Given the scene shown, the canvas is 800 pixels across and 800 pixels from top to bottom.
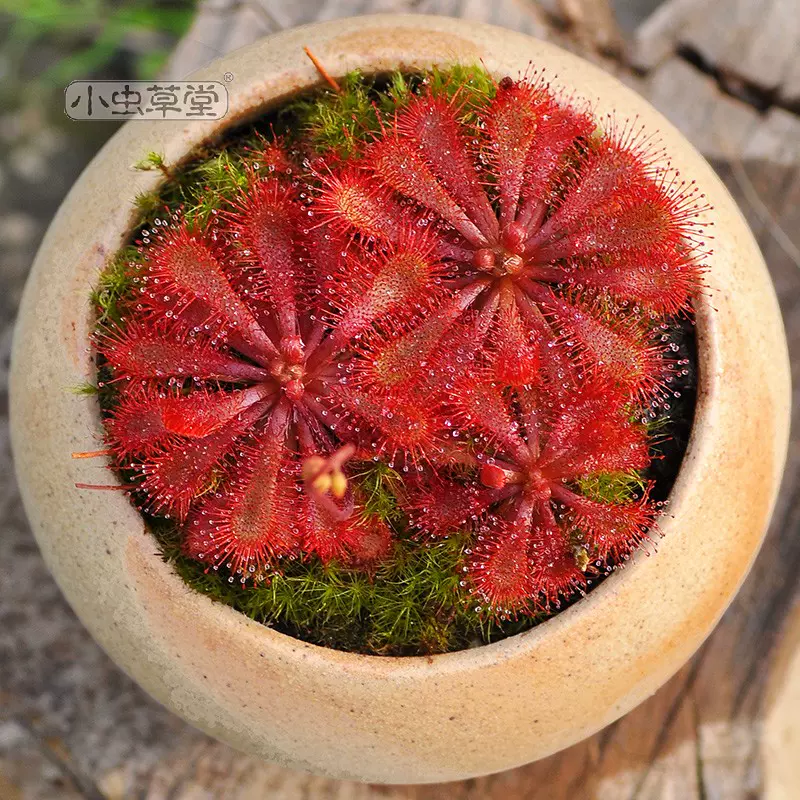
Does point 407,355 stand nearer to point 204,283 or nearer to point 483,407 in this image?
point 483,407

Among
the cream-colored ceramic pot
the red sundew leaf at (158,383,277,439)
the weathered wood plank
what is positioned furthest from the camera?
the weathered wood plank

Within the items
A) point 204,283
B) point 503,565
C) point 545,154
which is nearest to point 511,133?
point 545,154

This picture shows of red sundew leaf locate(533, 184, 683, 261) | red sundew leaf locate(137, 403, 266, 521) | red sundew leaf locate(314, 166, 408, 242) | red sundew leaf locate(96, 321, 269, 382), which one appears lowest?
red sundew leaf locate(137, 403, 266, 521)

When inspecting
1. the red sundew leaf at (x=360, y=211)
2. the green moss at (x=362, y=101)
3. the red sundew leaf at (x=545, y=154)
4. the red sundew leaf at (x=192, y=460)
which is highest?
the green moss at (x=362, y=101)

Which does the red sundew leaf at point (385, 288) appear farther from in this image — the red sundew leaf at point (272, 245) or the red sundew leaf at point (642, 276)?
the red sundew leaf at point (642, 276)

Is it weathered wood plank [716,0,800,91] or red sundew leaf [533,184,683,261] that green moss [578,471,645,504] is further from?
weathered wood plank [716,0,800,91]

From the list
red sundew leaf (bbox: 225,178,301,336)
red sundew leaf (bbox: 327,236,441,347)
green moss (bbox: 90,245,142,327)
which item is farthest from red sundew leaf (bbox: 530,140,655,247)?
green moss (bbox: 90,245,142,327)

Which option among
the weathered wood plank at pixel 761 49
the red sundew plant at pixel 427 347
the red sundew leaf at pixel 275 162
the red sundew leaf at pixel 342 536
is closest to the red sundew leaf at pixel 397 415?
the red sundew plant at pixel 427 347
